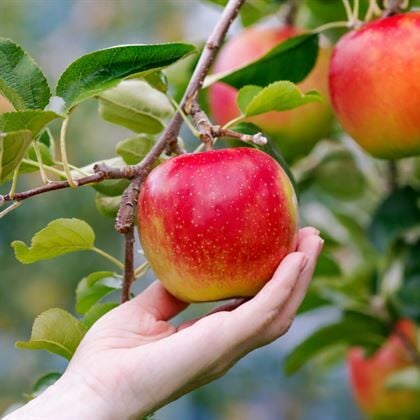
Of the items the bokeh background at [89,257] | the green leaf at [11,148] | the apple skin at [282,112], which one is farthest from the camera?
the bokeh background at [89,257]

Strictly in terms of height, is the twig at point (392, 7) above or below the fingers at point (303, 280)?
above

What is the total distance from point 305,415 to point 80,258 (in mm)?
1084

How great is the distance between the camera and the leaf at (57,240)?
2.57 feet

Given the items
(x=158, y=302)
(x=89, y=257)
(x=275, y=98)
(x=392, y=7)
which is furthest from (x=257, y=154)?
(x=89, y=257)

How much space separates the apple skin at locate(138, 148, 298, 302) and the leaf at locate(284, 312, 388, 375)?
52 centimetres

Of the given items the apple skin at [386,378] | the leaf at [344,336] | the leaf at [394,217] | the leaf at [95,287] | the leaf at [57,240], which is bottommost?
the apple skin at [386,378]

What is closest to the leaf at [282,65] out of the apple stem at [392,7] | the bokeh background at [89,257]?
the apple stem at [392,7]

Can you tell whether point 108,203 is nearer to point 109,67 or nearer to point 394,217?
point 109,67

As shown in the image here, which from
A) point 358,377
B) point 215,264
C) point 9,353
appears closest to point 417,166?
point 358,377

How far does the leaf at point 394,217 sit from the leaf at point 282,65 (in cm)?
26

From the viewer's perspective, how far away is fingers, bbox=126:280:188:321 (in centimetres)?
83

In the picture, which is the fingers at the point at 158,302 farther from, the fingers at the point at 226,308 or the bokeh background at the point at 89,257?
the bokeh background at the point at 89,257

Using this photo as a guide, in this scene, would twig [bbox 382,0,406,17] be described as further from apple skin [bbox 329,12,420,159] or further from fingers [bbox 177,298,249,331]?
fingers [bbox 177,298,249,331]

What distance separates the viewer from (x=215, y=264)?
2.44 ft
